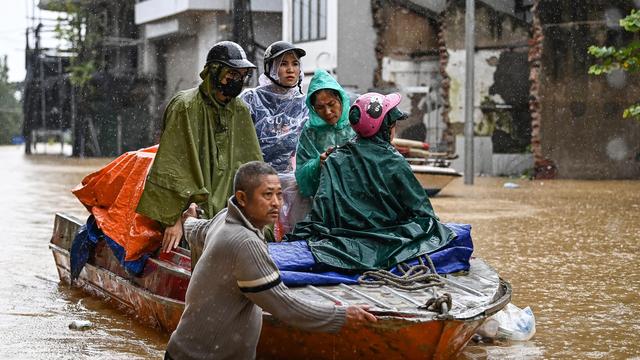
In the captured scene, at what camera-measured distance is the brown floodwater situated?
611 cm

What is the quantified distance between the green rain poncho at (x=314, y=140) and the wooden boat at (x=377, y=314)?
1165mm

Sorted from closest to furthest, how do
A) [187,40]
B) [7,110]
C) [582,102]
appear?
[582,102] → [187,40] → [7,110]

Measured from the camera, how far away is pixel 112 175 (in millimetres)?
7305

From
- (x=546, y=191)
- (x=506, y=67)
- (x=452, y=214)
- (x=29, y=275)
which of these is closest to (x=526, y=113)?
(x=506, y=67)

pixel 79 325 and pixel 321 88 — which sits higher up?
pixel 321 88

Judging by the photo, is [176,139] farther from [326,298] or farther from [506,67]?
[506,67]

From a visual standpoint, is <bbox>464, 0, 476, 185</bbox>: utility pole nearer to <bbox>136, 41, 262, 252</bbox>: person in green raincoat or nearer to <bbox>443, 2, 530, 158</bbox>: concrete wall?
<bbox>443, 2, 530, 158</bbox>: concrete wall

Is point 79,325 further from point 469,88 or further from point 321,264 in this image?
point 469,88

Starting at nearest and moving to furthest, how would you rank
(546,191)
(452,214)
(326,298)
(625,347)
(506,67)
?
(326,298) → (625,347) → (452,214) → (546,191) → (506,67)

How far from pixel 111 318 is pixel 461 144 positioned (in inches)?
871

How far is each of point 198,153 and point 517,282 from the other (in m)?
3.69

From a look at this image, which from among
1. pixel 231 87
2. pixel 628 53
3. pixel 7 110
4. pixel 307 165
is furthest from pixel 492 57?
pixel 7 110

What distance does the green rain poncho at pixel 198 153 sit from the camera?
608cm

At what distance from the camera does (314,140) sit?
6.93 meters
